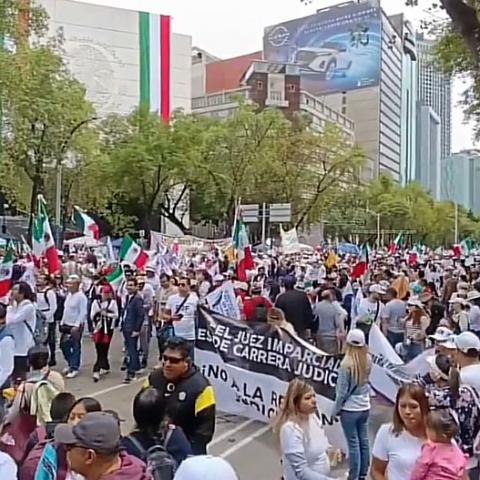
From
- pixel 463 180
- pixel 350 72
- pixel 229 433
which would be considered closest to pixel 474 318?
pixel 229 433

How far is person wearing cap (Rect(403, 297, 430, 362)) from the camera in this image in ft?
38.8

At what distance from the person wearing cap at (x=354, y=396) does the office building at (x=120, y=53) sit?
87.3 m

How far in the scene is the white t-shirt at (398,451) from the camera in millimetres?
4832

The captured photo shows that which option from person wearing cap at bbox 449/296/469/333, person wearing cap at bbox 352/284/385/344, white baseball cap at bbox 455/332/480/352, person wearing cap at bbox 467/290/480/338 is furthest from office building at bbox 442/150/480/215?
white baseball cap at bbox 455/332/480/352

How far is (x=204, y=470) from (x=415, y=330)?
9.34m

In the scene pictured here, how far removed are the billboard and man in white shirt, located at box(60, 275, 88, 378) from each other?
149621 mm

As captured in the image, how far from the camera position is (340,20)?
16775 centimetres

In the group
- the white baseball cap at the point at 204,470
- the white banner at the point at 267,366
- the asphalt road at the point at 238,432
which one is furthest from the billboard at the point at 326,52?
the white baseball cap at the point at 204,470

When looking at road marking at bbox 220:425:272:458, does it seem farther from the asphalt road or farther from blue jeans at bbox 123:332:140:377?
blue jeans at bbox 123:332:140:377

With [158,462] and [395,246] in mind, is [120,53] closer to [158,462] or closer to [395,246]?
[395,246]

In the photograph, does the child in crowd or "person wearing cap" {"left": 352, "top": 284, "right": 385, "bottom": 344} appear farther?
"person wearing cap" {"left": 352, "top": 284, "right": 385, "bottom": 344}

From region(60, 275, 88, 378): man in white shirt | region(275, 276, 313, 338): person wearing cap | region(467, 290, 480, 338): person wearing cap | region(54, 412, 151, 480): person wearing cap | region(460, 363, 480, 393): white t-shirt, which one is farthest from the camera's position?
region(60, 275, 88, 378): man in white shirt

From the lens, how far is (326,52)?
555 feet

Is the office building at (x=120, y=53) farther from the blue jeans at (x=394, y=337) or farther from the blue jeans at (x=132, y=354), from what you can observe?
the blue jeans at (x=394, y=337)
